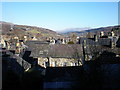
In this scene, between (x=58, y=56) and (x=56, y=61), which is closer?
(x=56, y=61)

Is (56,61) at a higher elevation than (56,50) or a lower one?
lower

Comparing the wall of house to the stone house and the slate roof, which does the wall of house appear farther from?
the slate roof

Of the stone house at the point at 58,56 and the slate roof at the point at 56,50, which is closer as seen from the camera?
the stone house at the point at 58,56

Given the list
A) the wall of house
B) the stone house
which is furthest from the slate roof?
the wall of house

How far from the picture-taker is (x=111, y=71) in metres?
19.1

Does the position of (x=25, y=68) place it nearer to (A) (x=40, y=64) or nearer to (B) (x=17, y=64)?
(B) (x=17, y=64)

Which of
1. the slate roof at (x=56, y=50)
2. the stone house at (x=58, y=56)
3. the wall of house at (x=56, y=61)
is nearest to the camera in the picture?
the stone house at (x=58, y=56)

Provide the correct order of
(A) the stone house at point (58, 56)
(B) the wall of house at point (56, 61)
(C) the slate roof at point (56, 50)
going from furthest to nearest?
(C) the slate roof at point (56, 50) → (B) the wall of house at point (56, 61) → (A) the stone house at point (58, 56)

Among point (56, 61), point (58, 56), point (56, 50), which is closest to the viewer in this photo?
point (56, 61)

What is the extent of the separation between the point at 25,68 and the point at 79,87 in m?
11.1

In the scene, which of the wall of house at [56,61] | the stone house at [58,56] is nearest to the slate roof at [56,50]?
the stone house at [58,56]

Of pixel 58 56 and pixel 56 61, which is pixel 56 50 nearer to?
pixel 58 56

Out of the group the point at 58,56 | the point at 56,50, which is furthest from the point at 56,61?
the point at 56,50

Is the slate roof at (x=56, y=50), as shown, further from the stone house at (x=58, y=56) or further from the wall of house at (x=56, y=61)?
the wall of house at (x=56, y=61)
